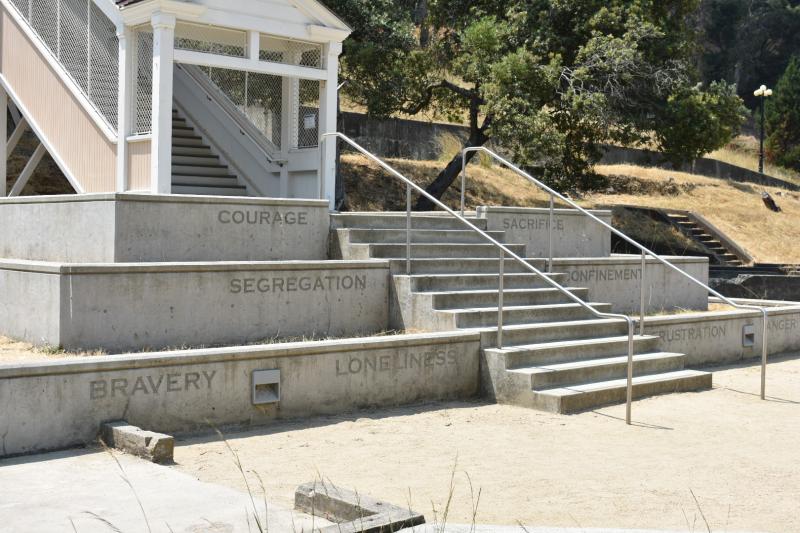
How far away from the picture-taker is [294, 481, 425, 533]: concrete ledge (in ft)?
16.4

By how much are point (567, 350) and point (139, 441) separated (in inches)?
206

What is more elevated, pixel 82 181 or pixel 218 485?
pixel 82 181

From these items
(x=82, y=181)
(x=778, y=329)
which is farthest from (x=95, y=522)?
(x=778, y=329)

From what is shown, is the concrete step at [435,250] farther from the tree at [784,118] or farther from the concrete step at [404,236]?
the tree at [784,118]

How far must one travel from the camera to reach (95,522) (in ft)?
17.9

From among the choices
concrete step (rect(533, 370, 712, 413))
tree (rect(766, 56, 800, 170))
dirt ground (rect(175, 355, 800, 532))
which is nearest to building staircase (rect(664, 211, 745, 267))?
concrete step (rect(533, 370, 712, 413))

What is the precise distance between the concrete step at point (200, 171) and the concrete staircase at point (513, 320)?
153 inches

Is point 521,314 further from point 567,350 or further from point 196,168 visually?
point 196,168

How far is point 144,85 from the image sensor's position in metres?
12.7

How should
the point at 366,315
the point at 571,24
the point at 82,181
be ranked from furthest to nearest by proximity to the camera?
the point at 571,24
the point at 82,181
the point at 366,315

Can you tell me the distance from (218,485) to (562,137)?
1588 cm

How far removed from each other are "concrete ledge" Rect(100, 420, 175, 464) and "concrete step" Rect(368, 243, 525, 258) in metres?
4.78

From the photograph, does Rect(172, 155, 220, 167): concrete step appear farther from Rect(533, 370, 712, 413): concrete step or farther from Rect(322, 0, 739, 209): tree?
Rect(533, 370, 712, 413): concrete step

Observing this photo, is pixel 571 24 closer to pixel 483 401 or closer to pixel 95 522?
pixel 483 401
